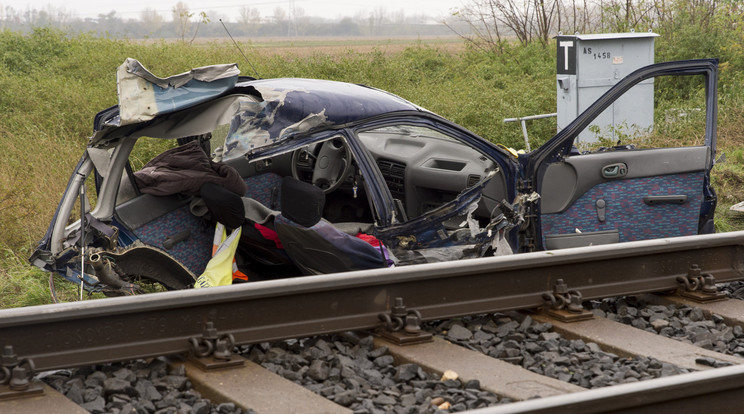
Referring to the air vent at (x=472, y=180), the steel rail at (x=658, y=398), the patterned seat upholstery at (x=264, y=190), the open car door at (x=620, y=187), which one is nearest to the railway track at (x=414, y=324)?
the steel rail at (x=658, y=398)

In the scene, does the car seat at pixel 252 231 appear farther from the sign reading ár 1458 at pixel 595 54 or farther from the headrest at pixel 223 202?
the sign reading ár 1458 at pixel 595 54

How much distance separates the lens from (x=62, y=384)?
11.6 feet

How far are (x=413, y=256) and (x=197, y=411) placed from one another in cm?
276

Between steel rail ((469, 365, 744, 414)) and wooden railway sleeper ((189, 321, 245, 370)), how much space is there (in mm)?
1272

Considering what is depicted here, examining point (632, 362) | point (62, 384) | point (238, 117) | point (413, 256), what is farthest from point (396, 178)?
point (62, 384)

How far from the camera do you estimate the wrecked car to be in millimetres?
5070

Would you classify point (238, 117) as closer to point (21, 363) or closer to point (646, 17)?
point (21, 363)

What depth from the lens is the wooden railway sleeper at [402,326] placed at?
4105 millimetres

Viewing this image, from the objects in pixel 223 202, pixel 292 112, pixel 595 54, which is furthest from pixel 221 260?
pixel 595 54

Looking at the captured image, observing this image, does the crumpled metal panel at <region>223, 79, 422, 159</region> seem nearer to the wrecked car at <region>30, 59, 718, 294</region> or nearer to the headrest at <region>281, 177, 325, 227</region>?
the wrecked car at <region>30, 59, 718, 294</region>

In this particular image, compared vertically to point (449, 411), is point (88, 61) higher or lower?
higher

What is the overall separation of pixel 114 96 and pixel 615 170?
10.3 meters

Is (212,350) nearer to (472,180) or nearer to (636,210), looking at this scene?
(472,180)

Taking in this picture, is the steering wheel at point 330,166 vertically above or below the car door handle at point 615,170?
above
